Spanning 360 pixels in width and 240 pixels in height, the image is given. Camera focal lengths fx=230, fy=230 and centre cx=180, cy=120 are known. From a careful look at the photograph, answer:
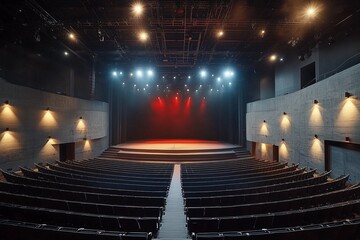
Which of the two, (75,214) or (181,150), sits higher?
(75,214)

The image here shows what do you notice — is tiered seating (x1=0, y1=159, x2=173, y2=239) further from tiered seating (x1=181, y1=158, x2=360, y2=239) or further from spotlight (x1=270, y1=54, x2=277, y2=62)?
spotlight (x1=270, y1=54, x2=277, y2=62)

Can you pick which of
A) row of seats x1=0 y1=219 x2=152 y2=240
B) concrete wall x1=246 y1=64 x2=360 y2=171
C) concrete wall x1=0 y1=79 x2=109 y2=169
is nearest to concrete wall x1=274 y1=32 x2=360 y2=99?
concrete wall x1=246 y1=64 x2=360 y2=171

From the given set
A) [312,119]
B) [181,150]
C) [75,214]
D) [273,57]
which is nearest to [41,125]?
[181,150]

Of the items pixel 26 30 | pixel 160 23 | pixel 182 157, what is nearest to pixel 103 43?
pixel 26 30

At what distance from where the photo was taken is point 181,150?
1941 cm

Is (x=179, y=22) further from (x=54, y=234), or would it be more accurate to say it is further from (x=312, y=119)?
(x=54, y=234)

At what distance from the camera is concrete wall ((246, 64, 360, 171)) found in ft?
31.2

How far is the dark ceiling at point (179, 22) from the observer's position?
1073 centimetres

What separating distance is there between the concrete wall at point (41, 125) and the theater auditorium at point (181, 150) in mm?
84

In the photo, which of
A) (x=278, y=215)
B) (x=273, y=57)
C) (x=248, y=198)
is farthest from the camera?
(x=273, y=57)

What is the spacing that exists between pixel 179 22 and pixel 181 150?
1054cm

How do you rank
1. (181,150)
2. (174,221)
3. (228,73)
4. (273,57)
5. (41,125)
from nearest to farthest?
(174,221) < (41,125) < (273,57) < (181,150) < (228,73)

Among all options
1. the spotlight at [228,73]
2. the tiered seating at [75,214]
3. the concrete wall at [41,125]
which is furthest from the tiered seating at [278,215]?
the spotlight at [228,73]

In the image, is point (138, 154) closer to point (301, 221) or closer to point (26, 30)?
point (26, 30)
